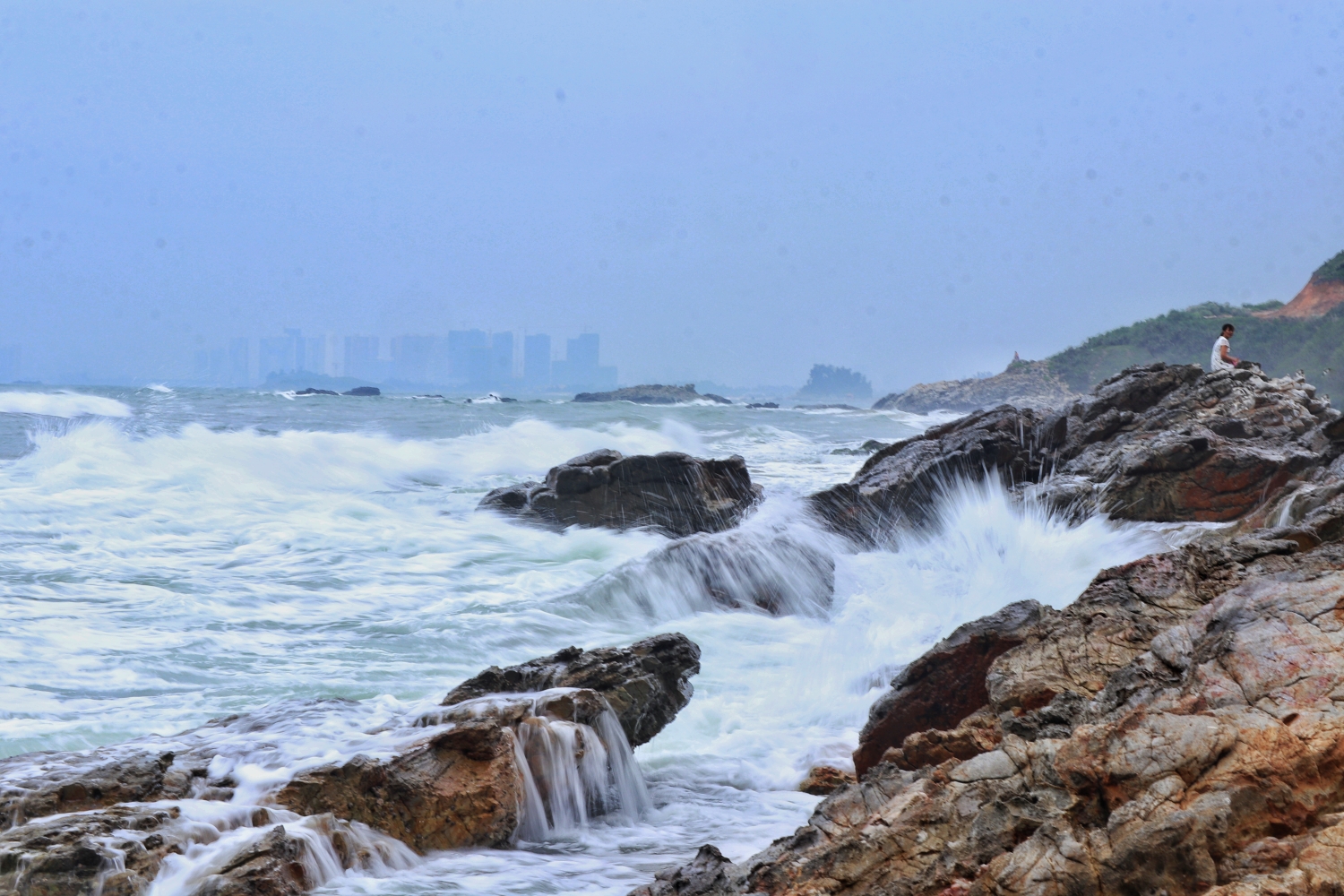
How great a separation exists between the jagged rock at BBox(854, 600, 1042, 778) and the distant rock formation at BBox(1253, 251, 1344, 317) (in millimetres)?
57514

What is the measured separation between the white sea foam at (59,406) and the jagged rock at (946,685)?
3554cm

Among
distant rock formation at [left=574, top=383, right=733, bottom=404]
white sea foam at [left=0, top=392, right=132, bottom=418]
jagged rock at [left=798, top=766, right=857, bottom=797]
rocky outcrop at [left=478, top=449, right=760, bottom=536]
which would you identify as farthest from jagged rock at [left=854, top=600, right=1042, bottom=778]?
distant rock formation at [left=574, top=383, right=733, bottom=404]

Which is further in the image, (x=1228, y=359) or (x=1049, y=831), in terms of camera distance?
(x=1228, y=359)

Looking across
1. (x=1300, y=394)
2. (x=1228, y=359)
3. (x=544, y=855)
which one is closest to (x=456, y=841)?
(x=544, y=855)

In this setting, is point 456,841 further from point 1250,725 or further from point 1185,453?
point 1185,453

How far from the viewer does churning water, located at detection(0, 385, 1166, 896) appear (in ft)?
14.9

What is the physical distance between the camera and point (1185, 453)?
31.7 feet

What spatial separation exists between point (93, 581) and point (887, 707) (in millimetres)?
8541

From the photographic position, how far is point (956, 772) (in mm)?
3057

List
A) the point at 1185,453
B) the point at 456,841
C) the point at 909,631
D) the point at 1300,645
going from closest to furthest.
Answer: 1. the point at 1300,645
2. the point at 456,841
3. the point at 909,631
4. the point at 1185,453

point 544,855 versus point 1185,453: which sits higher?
point 1185,453

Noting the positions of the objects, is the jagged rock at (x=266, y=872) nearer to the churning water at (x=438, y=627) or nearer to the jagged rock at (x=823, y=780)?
the churning water at (x=438, y=627)

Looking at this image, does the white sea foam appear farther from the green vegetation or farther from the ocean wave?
the green vegetation

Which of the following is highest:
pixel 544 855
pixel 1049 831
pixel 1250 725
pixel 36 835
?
pixel 1250 725
